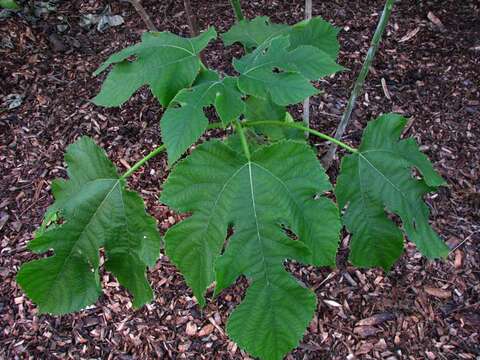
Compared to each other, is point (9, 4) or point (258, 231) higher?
point (258, 231)

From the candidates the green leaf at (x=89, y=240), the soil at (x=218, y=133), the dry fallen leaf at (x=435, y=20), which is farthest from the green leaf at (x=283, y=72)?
the dry fallen leaf at (x=435, y=20)

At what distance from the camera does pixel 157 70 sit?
1643 mm

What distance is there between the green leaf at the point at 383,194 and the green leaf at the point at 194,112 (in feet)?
1.64

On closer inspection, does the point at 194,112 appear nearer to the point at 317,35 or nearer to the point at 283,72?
the point at 283,72

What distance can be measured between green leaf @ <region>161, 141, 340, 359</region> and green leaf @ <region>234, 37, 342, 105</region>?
163 millimetres

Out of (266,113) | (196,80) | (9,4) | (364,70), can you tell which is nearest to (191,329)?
(266,113)

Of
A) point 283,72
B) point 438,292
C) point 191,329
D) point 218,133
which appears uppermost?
point 283,72

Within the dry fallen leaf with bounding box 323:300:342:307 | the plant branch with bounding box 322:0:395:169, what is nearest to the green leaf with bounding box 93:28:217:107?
the plant branch with bounding box 322:0:395:169

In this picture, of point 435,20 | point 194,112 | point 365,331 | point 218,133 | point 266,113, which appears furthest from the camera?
point 435,20

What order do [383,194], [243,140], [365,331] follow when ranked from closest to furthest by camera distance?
[243,140]
[383,194]
[365,331]

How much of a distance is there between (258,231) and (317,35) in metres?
0.96

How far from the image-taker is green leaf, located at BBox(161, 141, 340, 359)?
Result: 1.45 meters

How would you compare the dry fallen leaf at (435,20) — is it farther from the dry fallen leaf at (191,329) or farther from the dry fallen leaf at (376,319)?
the dry fallen leaf at (191,329)

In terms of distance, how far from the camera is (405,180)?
1758mm
